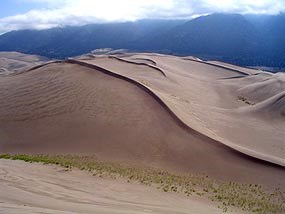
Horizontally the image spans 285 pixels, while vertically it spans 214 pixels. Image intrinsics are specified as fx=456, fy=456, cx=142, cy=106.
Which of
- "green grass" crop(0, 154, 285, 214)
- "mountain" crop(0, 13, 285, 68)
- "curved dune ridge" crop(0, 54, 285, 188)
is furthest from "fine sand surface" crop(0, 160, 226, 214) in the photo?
"mountain" crop(0, 13, 285, 68)

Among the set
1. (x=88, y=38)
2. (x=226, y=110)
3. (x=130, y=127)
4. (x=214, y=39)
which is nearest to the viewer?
(x=130, y=127)

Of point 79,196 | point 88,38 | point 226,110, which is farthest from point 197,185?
point 88,38

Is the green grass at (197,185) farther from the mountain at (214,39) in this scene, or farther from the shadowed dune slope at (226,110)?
Result: the mountain at (214,39)

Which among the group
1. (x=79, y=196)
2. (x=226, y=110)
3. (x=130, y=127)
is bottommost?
(x=79, y=196)

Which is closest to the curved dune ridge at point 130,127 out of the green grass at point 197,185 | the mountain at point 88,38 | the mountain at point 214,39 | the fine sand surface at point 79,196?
Answer: the green grass at point 197,185

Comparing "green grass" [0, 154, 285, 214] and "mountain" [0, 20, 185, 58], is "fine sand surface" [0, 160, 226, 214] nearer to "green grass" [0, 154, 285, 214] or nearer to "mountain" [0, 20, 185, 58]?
"green grass" [0, 154, 285, 214]

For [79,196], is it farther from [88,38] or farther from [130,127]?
[88,38]

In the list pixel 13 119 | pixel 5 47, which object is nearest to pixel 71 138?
pixel 13 119
